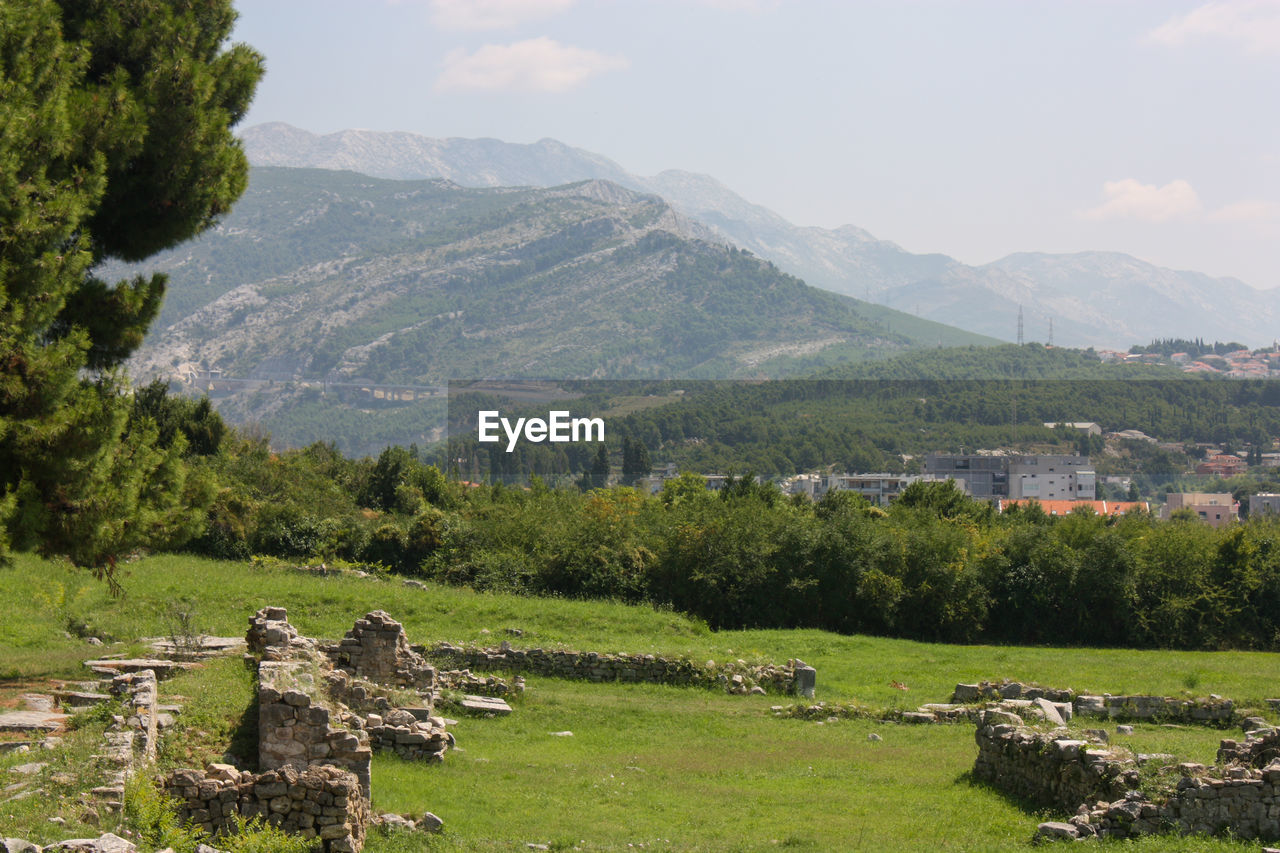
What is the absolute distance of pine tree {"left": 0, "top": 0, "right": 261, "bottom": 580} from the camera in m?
15.9

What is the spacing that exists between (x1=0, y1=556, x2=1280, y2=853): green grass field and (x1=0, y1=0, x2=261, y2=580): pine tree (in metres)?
3.13

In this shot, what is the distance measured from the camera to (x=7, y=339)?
15.3 m

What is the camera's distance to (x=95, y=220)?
19641mm

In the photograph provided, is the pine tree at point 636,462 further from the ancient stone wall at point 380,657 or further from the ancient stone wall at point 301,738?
the ancient stone wall at point 301,738

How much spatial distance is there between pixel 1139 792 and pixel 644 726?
9.69 m

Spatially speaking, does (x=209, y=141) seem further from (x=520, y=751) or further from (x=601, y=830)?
(x=601, y=830)

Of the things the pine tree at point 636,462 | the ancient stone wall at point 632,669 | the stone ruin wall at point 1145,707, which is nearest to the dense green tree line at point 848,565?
the ancient stone wall at point 632,669

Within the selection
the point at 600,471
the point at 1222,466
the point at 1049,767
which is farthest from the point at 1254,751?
the point at 1222,466

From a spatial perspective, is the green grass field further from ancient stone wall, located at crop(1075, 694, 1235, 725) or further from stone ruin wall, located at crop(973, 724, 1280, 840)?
ancient stone wall, located at crop(1075, 694, 1235, 725)

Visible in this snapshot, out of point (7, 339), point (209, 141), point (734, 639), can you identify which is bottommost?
point (734, 639)

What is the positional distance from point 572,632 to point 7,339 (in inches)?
708

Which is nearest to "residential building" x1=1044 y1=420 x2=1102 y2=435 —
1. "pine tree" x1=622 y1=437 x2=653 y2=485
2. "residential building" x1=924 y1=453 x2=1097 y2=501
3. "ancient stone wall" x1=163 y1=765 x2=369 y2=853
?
"residential building" x1=924 y1=453 x2=1097 y2=501

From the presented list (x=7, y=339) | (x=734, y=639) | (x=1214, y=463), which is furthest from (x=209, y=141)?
(x=1214, y=463)

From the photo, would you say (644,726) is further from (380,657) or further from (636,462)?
(636,462)
